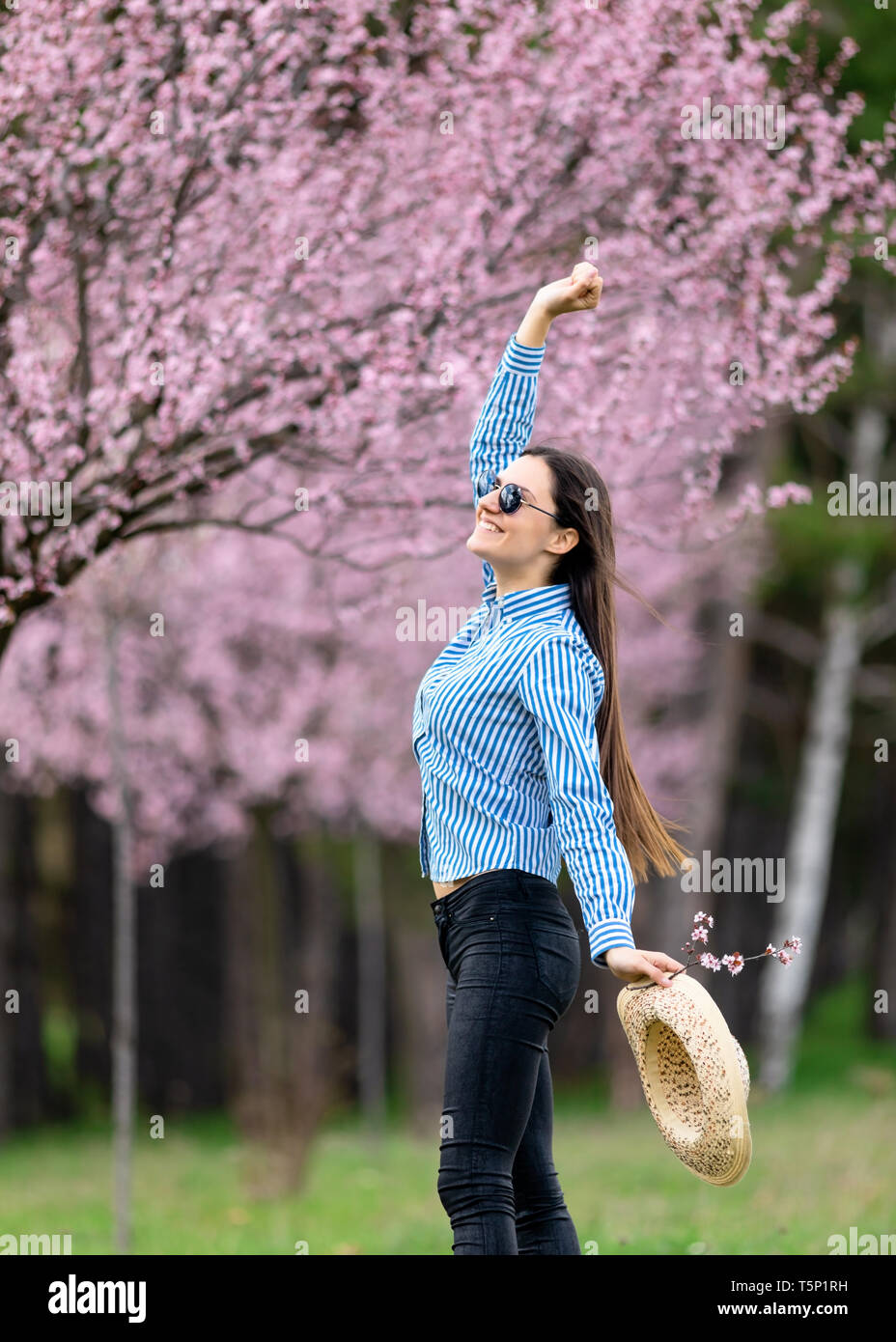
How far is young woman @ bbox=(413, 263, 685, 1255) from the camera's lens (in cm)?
349

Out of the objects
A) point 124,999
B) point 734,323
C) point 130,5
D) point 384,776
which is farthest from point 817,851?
point 130,5

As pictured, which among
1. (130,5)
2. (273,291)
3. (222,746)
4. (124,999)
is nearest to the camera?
(130,5)

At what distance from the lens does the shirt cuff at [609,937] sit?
340cm

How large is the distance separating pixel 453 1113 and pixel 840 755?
15.3 meters

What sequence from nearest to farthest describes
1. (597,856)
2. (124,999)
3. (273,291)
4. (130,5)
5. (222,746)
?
(597,856) < (130,5) < (273,291) < (124,999) < (222,746)

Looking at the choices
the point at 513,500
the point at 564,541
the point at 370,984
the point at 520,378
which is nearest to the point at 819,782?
the point at 370,984

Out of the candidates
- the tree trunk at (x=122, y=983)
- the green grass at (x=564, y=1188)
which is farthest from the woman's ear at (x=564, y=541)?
the tree trunk at (x=122, y=983)

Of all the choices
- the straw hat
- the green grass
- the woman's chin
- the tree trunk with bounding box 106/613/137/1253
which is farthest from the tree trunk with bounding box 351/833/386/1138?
the woman's chin

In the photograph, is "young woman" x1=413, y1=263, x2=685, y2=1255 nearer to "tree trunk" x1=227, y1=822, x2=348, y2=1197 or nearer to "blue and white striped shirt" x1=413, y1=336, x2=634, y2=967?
"blue and white striped shirt" x1=413, y1=336, x2=634, y2=967

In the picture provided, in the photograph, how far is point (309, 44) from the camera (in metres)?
6.16

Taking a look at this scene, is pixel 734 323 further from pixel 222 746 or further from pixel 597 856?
pixel 222 746

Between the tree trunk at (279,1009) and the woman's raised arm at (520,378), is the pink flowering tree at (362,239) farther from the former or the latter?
the tree trunk at (279,1009)

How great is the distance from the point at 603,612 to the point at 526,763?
0.46m

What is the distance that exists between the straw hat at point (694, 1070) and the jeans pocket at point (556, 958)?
5.2 inches
